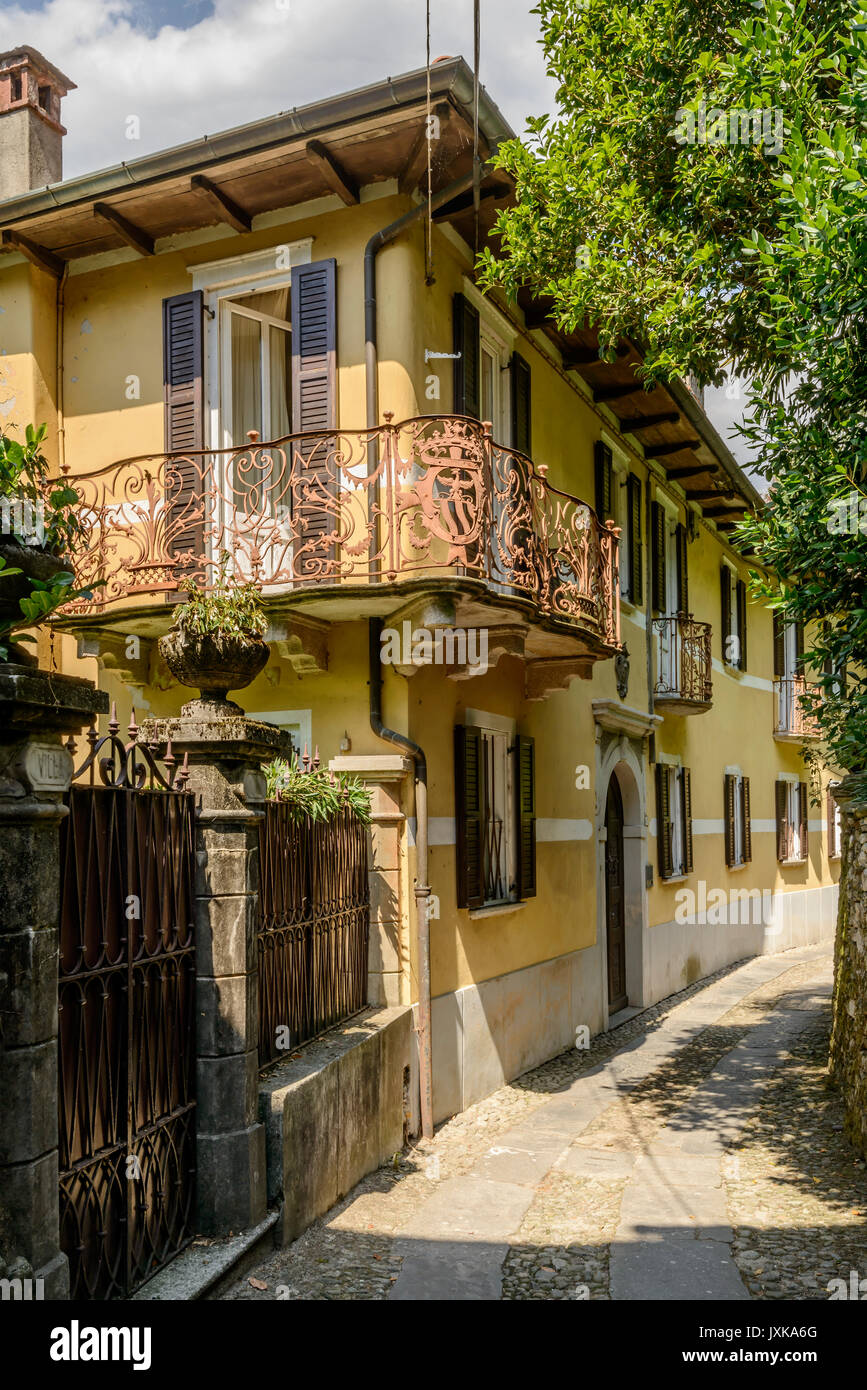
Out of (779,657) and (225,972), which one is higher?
(779,657)

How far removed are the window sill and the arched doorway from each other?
3.55m

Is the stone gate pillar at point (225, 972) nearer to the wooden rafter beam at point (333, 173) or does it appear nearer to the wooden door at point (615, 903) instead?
the wooden rafter beam at point (333, 173)

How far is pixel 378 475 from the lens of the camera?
810 centimetres

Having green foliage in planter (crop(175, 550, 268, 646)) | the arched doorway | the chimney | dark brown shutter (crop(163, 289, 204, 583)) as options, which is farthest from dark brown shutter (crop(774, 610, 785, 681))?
green foliage in planter (crop(175, 550, 268, 646))

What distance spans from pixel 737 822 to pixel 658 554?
6140 millimetres

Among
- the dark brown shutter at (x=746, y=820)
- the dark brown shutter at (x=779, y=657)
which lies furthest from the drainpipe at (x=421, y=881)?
the dark brown shutter at (x=779, y=657)

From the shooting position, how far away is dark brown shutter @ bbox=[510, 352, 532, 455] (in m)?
10.6

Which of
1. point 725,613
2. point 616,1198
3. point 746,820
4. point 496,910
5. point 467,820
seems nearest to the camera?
point 616,1198

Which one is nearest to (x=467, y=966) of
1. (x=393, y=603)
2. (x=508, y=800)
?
(x=508, y=800)

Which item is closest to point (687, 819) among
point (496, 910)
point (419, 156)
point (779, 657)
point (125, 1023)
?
point (496, 910)

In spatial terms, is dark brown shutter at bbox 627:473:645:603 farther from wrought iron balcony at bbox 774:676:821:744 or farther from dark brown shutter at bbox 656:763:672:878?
wrought iron balcony at bbox 774:676:821:744

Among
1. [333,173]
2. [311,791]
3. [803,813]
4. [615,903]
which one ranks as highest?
[333,173]

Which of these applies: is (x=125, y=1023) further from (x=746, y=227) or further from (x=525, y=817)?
(x=525, y=817)
